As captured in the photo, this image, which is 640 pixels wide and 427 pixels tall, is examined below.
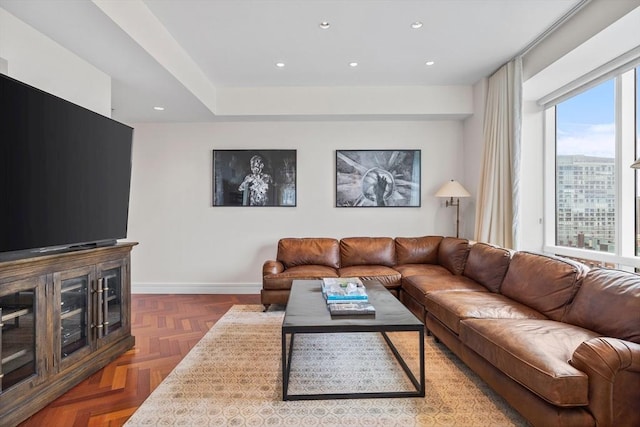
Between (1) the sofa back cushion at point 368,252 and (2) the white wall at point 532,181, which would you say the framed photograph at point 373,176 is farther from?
(2) the white wall at point 532,181

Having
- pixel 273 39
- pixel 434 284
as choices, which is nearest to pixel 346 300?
pixel 434 284

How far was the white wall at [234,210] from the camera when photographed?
15.9 ft

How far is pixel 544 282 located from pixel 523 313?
12.0 inches

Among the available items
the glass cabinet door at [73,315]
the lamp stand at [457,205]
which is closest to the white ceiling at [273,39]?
the lamp stand at [457,205]

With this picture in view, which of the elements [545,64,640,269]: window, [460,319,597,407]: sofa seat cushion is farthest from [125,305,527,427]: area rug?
[545,64,640,269]: window

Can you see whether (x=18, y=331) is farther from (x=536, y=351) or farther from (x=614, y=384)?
(x=614, y=384)

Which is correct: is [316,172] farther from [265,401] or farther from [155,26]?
[265,401]

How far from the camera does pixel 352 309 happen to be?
233cm

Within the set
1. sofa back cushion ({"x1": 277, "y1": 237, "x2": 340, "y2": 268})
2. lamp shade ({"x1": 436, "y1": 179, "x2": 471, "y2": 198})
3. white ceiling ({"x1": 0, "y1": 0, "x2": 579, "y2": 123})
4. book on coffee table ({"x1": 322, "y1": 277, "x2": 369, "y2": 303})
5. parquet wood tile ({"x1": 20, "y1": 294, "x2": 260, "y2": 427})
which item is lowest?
parquet wood tile ({"x1": 20, "y1": 294, "x2": 260, "y2": 427})

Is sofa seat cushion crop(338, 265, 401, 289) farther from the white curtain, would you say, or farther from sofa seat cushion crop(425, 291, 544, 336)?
the white curtain

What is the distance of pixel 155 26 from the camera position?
9.22 feet

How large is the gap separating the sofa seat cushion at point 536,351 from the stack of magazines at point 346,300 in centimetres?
68

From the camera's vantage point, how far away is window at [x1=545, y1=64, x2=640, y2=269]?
290cm

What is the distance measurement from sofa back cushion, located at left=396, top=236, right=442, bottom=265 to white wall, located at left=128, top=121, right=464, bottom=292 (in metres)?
0.43
